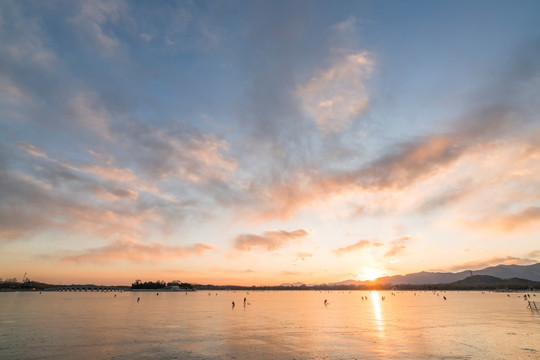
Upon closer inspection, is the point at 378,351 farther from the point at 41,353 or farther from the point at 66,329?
the point at 66,329

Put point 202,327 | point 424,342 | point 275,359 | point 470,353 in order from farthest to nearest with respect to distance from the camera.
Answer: point 202,327 → point 424,342 → point 470,353 → point 275,359

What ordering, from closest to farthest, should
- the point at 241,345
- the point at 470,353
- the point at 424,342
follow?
the point at 470,353 < the point at 241,345 < the point at 424,342

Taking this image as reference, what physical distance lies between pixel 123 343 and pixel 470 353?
35.7 m

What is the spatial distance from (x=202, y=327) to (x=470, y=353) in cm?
3528

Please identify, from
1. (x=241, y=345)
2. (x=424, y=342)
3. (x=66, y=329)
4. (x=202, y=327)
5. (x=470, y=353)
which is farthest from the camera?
(x=202, y=327)

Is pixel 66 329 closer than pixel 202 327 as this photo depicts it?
Yes

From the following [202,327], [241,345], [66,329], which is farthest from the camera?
[202,327]

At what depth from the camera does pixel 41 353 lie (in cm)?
2873

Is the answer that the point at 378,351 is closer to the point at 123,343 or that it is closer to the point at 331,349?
the point at 331,349

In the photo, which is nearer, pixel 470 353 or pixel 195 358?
pixel 195 358

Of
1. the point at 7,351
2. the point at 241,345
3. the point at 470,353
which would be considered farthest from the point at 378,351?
the point at 7,351

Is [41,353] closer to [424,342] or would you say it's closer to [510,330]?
[424,342]

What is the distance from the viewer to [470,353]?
3106 cm

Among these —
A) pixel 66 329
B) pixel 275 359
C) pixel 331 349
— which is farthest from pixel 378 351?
pixel 66 329
